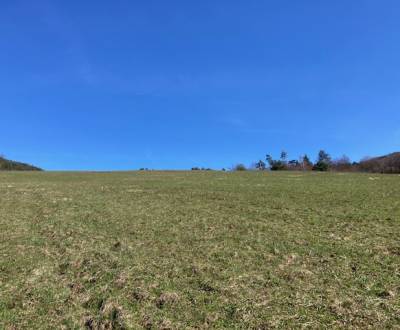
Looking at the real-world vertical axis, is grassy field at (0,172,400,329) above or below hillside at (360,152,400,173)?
below

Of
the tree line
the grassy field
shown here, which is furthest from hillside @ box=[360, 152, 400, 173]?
the grassy field

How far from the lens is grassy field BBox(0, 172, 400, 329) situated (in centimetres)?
515

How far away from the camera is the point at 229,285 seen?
6012 mm

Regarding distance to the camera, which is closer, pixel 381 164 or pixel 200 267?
pixel 200 267

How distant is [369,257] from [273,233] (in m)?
2.32

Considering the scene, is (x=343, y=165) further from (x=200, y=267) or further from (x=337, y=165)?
(x=200, y=267)

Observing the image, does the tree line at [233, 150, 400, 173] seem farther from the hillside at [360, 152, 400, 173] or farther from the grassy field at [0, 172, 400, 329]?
the grassy field at [0, 172, 400, 329]

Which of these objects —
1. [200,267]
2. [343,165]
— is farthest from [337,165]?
[200,267]

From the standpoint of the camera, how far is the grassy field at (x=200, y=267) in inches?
203

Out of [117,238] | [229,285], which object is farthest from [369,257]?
[117,238]

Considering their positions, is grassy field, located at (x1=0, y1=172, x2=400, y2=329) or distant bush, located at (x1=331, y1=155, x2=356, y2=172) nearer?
grassy field, located at (x1=0, y1=172, x2=400, y2=329)

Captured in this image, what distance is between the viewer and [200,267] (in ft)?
22.2

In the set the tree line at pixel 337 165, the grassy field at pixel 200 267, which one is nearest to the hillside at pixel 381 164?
the tree line at pixel 337 165

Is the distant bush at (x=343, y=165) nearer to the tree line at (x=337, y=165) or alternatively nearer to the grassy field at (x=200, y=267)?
the tree line at (x=337, y=165)
